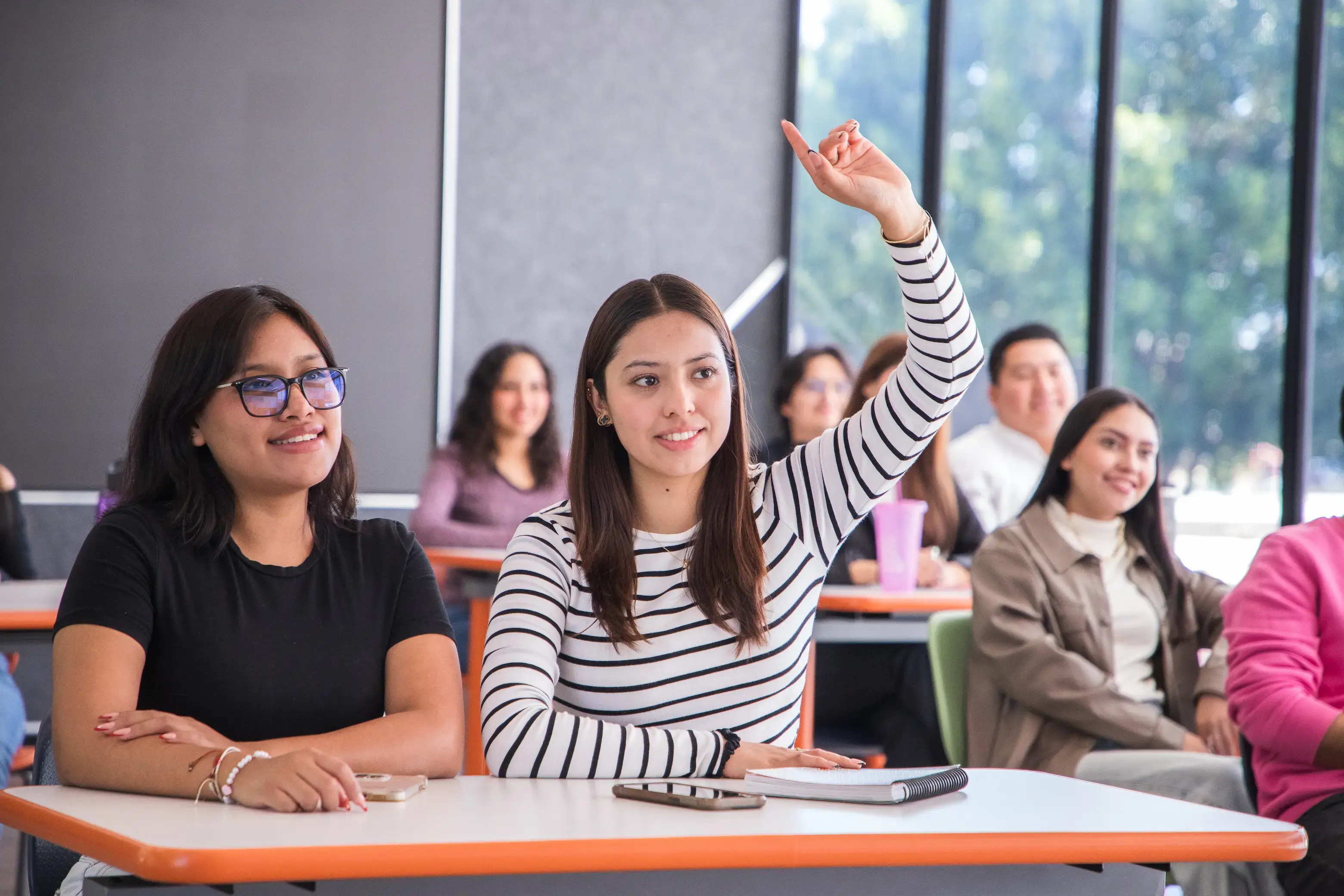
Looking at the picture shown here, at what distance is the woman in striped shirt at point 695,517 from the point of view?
1.71 meters

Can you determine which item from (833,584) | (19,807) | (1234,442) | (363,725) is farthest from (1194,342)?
(19,807)

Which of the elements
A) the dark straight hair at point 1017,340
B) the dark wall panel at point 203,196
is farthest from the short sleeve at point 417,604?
the dark wall panel at point 203,196

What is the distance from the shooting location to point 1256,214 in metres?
4.30

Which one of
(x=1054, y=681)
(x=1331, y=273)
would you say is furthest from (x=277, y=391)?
(x=1331, y=273)

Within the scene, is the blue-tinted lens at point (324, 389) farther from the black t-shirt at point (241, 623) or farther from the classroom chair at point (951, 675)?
the classroom chair at point (951, 675)

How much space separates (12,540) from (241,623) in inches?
74.6

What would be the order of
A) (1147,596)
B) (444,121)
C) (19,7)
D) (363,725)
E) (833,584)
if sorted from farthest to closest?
(444,121), (19,7), (833,584), (1147,596), (363,725)

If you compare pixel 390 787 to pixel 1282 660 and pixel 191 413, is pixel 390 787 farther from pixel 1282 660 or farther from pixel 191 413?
pixel 1282 660

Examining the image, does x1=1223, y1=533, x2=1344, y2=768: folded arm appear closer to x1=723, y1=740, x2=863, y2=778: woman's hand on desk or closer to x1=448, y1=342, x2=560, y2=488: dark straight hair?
x1=723, y1=740, x2=863, y2=778: woman's hand on desk

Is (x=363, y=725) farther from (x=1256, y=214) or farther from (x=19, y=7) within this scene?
(x=19, y=7)

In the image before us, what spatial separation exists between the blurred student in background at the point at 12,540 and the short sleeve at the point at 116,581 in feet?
Answer: 5.87

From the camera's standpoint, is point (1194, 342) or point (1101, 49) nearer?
point (1194, 342)

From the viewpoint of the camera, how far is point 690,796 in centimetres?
132

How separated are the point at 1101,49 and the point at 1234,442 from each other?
1473mm
